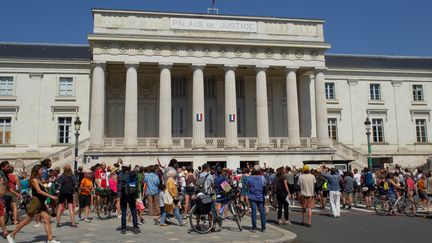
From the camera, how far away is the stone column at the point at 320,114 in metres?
32.3

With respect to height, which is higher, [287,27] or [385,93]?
[287,27]

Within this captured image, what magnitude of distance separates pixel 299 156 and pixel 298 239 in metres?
21.7

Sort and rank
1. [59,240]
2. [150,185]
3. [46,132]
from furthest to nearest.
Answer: [46,132] → [150,185] → [59,240]

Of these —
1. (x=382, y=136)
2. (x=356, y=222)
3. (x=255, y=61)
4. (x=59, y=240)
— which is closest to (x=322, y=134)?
(x=255, y=61)

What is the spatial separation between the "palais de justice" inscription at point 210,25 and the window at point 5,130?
16393mm

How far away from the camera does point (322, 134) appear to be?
3247 centimetres

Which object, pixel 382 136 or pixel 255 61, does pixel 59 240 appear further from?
pixel 382 136

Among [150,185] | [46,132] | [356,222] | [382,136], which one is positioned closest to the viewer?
[150,185]

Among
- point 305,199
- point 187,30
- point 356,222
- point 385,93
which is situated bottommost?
point 356,222

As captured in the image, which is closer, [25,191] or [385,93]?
[25,191]

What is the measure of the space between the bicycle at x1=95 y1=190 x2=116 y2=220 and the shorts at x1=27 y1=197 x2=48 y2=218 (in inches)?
184

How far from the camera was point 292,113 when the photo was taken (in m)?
32.3

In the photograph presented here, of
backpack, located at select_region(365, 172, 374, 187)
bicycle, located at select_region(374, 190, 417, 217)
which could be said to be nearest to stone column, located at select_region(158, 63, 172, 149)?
backpack, located at select_region(365, 172, 374, 187)

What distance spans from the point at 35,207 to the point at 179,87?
27.2m
